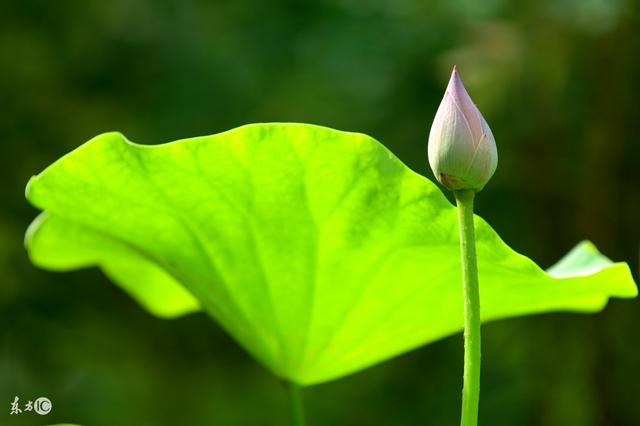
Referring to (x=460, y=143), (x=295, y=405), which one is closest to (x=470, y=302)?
(x=460, y=143)

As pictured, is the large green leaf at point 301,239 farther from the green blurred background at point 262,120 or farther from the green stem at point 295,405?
the green blurred background at point 262,120

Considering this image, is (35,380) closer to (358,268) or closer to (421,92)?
(421,92)

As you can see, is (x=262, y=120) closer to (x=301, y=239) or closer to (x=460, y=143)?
(x=301, y=239)

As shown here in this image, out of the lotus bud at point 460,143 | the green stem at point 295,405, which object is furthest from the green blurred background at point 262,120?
the lotus bud at point 460,143

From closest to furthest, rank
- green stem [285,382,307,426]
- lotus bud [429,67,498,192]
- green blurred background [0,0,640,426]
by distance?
lotus bud [429,67,498,192] < green stem [285,382,307,426] < green blurred background [0,0,640,426]

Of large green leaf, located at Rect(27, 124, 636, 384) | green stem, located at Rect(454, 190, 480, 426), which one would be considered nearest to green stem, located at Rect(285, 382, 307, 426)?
large green leaf, located at Rect(27, 124, 636, 384)

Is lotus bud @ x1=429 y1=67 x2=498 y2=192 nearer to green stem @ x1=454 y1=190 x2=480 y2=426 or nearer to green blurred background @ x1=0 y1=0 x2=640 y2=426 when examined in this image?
green stem @ x1=454 y1=190 x2=480 y2=426

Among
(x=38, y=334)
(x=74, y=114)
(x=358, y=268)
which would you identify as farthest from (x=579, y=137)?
(x=358, y=268)
